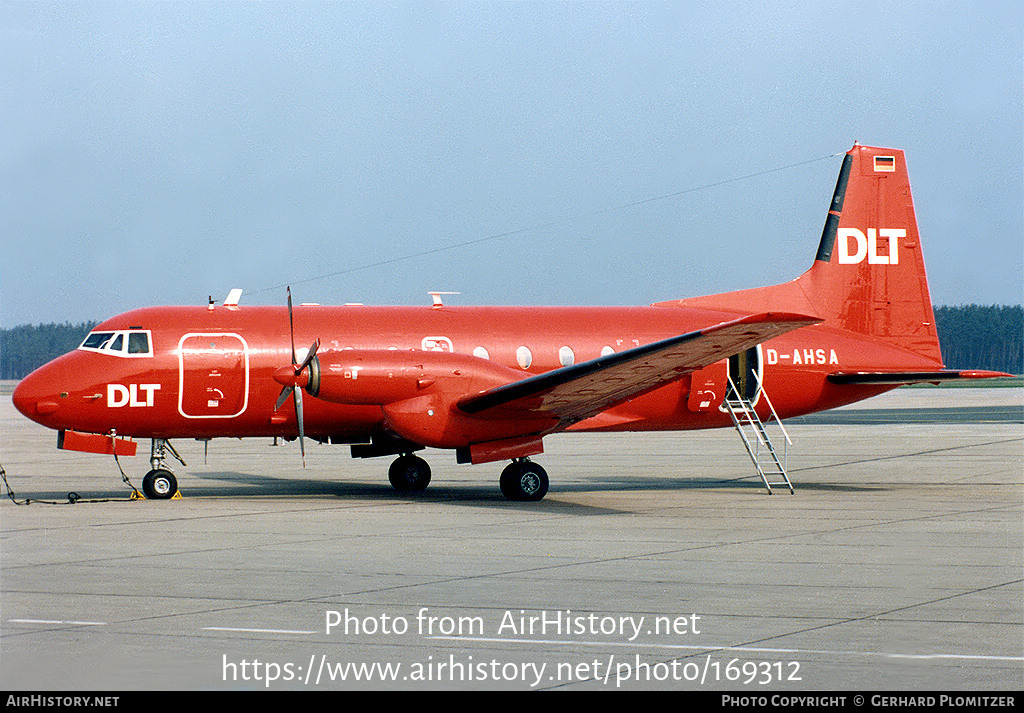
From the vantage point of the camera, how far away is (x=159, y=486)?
Answer: 1884 centimetres

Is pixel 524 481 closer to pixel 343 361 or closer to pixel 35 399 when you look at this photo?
pixel 343 361

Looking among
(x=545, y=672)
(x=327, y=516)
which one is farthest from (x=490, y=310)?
(x=545, y=672)

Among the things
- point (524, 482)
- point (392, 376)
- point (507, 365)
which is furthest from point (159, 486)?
point (507, 365)

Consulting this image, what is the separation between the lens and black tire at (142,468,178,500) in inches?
740

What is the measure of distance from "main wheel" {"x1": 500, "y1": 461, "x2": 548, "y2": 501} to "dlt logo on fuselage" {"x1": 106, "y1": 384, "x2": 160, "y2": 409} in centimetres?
556

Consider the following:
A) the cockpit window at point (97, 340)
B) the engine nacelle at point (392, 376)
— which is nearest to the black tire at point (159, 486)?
the cockpit window at point (97, 340)

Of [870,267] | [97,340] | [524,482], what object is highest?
[870,267]

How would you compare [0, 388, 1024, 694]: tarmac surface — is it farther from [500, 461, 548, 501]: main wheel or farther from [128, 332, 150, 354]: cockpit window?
[128, 332, 150, 354]: cockpit window

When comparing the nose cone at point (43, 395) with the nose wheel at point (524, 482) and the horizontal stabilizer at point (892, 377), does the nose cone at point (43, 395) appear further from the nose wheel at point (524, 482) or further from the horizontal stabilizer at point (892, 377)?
the horizontal stabilizer at point (892, 377)

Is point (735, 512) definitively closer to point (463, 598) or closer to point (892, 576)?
point (892, 576)

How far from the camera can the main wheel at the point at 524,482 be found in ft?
60.4

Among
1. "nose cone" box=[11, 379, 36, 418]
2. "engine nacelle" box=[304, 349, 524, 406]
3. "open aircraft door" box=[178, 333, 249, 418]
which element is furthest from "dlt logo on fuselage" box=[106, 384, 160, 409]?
"engine nacelle" box=[304, 349, 524, 406]

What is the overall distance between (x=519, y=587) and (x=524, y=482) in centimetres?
809

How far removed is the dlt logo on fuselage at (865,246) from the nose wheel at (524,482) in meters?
7.85
